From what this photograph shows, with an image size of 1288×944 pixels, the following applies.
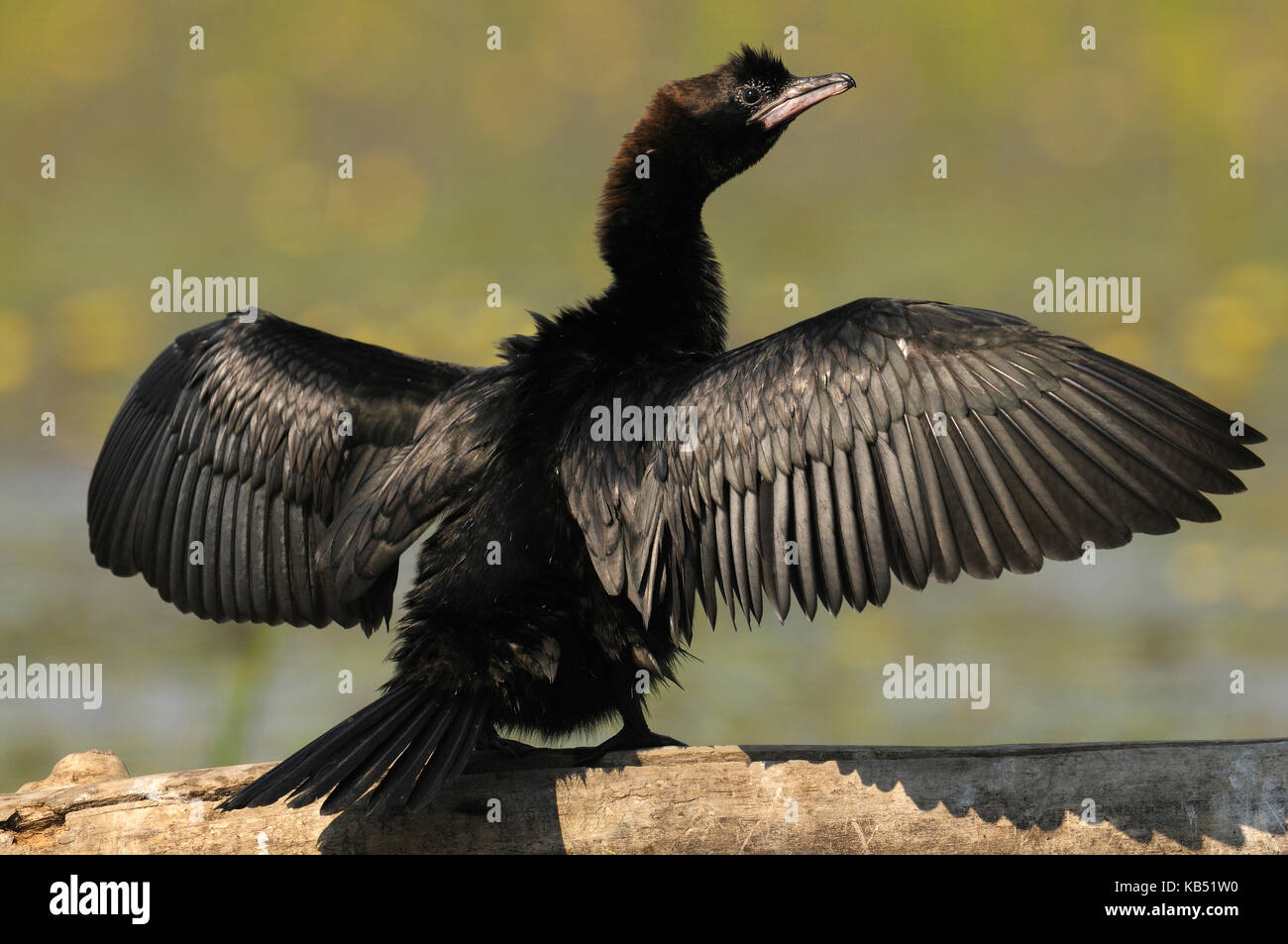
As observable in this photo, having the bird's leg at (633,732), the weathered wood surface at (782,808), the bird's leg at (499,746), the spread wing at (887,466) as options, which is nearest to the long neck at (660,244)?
the spread wing at (887,466)

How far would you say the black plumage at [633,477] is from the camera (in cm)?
348

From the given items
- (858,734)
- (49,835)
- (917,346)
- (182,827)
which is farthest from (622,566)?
(858,734)

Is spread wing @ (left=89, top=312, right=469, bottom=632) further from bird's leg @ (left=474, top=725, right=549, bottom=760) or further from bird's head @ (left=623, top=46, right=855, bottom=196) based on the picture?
bird's head @ (left=623, top=46, right=855, bottom=196)

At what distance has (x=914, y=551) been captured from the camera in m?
→ 3.54

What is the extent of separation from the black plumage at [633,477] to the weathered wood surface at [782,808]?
24cm

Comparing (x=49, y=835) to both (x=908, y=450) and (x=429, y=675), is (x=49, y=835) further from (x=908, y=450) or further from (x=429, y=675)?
(x=908, y=450)

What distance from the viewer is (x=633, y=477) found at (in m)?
3.84

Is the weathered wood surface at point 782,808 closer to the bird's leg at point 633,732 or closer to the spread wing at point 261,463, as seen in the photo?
the bird's leg at point 633,732

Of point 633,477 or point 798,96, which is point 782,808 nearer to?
point 633,477

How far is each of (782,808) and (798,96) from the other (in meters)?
2.46

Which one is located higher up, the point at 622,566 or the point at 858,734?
the point at 622,566

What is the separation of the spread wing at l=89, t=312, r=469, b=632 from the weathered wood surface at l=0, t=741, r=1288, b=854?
80 cm

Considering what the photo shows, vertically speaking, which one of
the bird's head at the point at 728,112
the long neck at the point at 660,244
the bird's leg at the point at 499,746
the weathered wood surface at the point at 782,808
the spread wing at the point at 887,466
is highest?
the bird's head at the point at 728,112

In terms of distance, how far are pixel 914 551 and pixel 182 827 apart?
1970 millimetres
